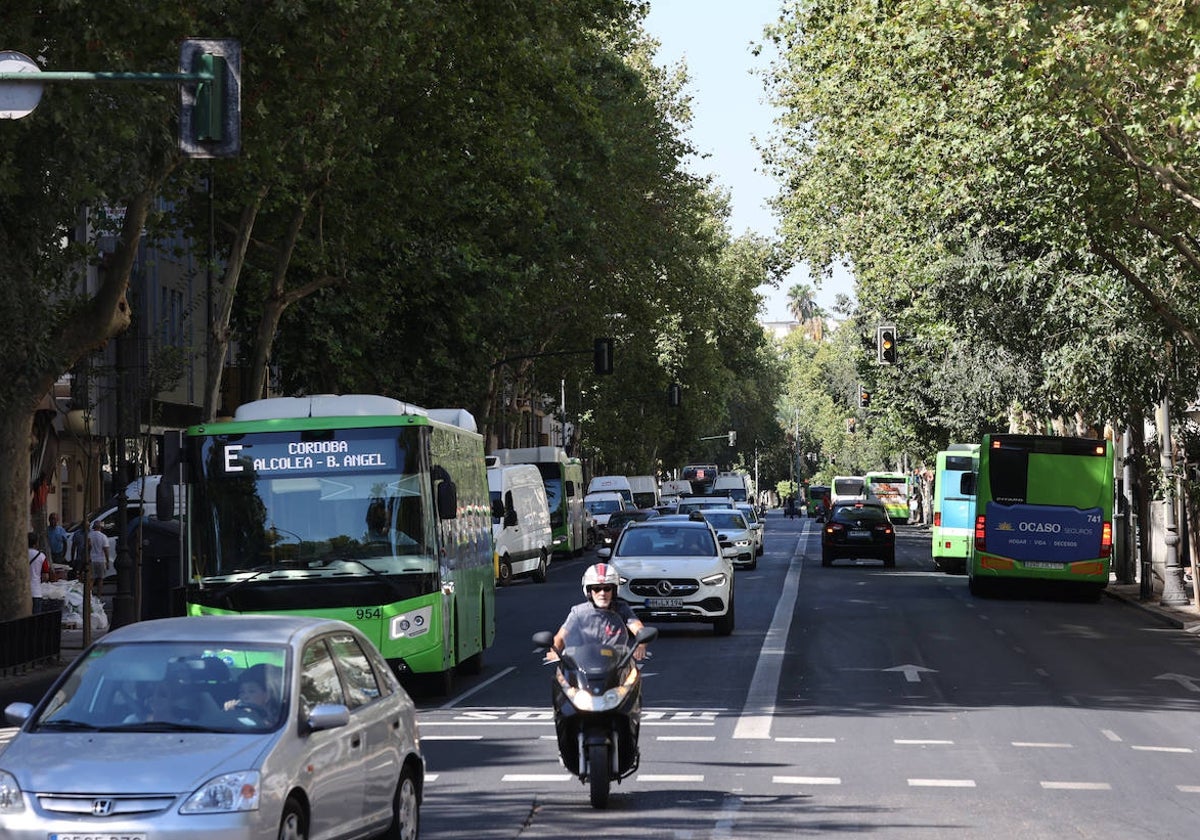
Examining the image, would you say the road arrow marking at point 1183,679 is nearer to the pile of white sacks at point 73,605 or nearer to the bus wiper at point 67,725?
the pile of white sacks at point 73,605

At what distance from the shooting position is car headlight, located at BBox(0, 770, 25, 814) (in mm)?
8422

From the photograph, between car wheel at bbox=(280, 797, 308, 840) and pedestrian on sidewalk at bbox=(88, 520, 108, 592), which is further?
pedestrian on sidewalk at bbox=(88, 520, 108, 592)

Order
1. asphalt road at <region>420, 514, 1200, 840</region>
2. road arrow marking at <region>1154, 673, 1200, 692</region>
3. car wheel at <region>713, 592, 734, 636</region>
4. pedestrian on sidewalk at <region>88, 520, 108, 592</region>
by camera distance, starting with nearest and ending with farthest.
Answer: asphalt road at <region>420, 514, 1200, 840</region>
road arrow marking at <region>1154, 673, 1200, 692</region>
car wheel at <region>713, 592, 734, 636</region>
pedestrian on sidewalk at <region>88, 520, 108, 592</region>

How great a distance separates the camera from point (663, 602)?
1075 inches

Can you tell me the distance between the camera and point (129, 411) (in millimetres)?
31141

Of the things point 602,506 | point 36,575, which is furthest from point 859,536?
point 36,575

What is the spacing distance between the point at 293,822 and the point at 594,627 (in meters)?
4.22

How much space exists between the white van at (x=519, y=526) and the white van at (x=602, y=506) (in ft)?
80.3

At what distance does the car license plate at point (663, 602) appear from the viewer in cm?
2727

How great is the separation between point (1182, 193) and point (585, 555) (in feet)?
141

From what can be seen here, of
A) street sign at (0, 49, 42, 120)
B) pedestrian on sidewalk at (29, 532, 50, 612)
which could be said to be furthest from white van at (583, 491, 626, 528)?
street sign at (0, 49, 42, 120)

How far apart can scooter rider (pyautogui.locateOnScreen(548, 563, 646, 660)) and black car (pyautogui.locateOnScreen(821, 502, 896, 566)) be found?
3926cm

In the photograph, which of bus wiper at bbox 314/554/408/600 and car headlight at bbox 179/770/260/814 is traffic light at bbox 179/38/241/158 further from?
car headlight at bbox 179/770/260/814

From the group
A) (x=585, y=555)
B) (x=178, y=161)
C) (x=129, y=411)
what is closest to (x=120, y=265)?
(x=178, y=161)
